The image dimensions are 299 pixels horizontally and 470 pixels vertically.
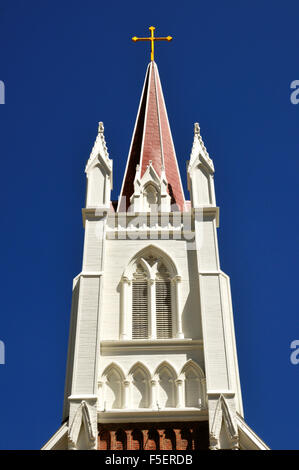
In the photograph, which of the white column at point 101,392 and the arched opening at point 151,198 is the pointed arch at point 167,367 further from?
the arched opening at point 151,198

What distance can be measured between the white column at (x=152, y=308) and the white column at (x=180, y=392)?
5.42ft

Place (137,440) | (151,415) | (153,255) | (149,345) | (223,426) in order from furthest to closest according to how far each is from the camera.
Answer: (153,255) → (149,345) → (151,415) → (137,440) → (223,426)

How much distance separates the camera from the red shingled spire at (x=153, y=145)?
87.0 feet

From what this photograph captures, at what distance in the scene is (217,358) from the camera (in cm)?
1831

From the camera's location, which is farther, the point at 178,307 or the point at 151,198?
the point at 151,198

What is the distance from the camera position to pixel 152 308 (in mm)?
20203

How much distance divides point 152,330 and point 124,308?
1.11 metres

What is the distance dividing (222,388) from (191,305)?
3184mm

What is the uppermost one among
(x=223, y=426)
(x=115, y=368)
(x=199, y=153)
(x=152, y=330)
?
(x=199, y=153)

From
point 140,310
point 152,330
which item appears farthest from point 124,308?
point 152,330

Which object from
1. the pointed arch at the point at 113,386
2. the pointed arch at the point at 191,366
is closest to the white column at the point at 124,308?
the pointed arch at the point at 113,386

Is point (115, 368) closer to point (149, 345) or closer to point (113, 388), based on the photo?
point (113, 388)

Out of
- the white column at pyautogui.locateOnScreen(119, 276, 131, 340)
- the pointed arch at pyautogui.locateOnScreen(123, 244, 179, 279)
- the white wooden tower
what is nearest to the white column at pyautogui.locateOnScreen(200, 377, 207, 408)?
the white wooden tower
